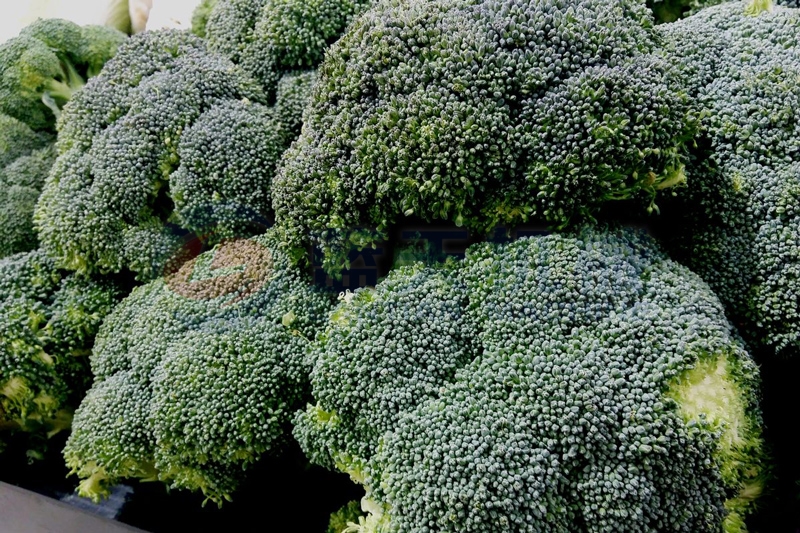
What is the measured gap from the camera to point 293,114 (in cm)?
110

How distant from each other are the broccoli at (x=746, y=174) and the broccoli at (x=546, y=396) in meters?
0.06

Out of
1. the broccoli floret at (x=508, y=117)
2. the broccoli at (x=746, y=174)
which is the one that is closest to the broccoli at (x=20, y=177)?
the broccoli floret at (x=508, y=117)

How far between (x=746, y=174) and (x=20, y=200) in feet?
4.40

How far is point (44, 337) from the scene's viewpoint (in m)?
1.06

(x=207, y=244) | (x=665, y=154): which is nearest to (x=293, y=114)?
(x=207, y=244)

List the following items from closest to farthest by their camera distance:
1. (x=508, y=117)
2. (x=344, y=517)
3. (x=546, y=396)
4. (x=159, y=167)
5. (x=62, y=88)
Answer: (x=546, y=396) → (x=508, y=117) → (x=344, y=517) → (x=159, y=167) → (x=62, y=88)

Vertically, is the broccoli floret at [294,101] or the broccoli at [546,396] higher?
the broccoli floret at [294,101]

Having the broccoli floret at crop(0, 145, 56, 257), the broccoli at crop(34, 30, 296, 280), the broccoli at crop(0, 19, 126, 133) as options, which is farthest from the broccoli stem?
the broccoli at crop(34, 30, 296, 280)

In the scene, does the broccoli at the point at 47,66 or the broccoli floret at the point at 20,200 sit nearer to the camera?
the broccoli floret at the point at 20,200

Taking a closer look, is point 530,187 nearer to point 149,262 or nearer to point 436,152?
point 436,152

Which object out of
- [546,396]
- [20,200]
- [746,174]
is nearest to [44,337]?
[20,200]

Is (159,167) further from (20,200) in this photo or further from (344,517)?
(344,517)

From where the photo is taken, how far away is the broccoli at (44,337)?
1040mm

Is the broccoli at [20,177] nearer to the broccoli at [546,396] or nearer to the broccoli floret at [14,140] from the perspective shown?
the broccoli floret at [14,140]
